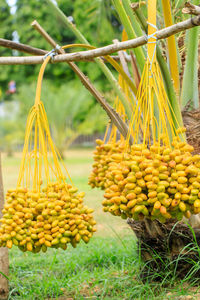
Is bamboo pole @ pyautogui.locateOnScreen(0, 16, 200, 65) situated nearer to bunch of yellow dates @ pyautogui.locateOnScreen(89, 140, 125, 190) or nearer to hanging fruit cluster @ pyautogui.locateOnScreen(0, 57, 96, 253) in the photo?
hanging fruit cluster @ pyautogui.locateOnScreen(0, 57, 96, 253)

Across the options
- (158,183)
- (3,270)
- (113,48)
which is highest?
(113,48)

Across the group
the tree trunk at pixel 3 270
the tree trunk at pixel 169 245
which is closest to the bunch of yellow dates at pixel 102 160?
the tree trunk at pixel 169 245

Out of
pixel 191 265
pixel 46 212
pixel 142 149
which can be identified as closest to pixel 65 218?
pixel 46 212

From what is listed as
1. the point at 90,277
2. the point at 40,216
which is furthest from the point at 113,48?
the point at 90,277

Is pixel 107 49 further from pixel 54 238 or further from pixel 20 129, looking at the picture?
pixel 20 129

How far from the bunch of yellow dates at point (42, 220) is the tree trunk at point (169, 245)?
61 centimetres

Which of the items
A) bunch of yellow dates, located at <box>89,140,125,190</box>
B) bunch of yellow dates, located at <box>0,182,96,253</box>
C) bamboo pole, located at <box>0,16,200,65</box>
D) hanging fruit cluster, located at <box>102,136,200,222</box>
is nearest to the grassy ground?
bunch of yellow dates, located at <box>89,140,125,190</box>

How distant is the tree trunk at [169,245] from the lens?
1.82 meters

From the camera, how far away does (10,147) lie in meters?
15.7

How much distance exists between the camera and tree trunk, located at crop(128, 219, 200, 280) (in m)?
1.82

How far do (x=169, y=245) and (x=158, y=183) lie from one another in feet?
2.90

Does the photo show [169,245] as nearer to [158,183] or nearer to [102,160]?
[102,160]

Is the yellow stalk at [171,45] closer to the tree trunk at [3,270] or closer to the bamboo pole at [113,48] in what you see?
the bamboo pole at [113,48]

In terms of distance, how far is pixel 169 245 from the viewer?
187 cm
